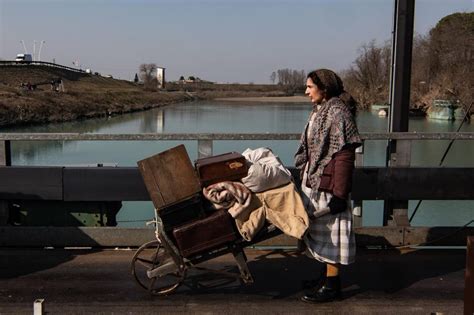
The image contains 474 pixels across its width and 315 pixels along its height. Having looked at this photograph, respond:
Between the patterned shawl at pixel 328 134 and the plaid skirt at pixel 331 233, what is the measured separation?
132 mm

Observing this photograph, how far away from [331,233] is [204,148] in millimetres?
2114

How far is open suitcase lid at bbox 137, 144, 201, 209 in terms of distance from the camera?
4.36m

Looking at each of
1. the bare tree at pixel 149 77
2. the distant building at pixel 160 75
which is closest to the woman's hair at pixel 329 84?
the distant building at pixel 160 75

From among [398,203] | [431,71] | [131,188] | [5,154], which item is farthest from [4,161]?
[431,71]

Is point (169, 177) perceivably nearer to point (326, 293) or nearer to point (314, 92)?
point (314, 92)

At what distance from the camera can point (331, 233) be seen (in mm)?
4582

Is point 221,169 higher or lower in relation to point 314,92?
lower

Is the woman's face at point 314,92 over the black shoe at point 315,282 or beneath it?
over

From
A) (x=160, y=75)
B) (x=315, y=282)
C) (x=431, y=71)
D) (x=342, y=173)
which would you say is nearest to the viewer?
(x=342, y=173)

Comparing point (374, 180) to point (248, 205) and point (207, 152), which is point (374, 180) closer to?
point (207, 152)

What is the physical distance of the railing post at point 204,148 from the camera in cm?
619

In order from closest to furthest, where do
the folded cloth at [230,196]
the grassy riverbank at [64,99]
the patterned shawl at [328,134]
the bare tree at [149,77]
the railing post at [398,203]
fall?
the folded cloth at [230,196] < the patterned shawl at [328,134] < the railing post at [398,203] < the grassy riverbank at [64,99] < the bare tree at [149,77]

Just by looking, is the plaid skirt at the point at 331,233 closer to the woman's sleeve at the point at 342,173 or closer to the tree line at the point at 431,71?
the woman's sleeve at the point at 342,173

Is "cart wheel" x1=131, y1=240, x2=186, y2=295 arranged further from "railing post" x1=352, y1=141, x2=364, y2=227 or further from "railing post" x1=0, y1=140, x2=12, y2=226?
"railing post" x1=352, y1=141, x2=364, y2=227
